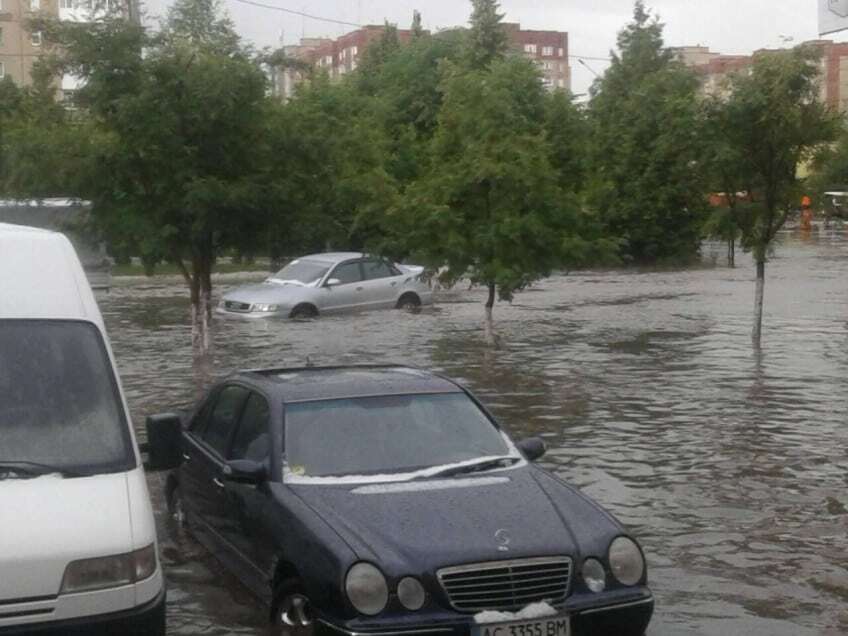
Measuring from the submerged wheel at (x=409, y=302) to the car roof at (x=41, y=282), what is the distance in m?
23.6

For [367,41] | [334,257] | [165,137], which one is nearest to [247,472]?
[165,137]

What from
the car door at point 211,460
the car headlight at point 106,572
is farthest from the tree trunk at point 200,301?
the car headlight at point 106,572

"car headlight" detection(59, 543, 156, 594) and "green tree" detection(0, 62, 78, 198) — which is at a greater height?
"green tree" detection(0, 62, 78, 198)

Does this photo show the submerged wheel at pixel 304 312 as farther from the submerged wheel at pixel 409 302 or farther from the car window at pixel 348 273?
the submerged wheel at pixel 409 302

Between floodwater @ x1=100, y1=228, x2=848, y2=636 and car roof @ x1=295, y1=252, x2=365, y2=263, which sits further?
car roof @ x1=295, y1=252, x2=365, y2=263

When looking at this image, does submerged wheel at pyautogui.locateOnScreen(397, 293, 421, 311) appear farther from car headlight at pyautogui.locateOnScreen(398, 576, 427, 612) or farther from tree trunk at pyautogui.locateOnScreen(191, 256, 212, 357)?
car headlight at pyautogui.locateOnScreen(398, 576, 427, 612)

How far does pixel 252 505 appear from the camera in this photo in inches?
322

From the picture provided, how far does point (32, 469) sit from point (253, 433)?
99.8 inches

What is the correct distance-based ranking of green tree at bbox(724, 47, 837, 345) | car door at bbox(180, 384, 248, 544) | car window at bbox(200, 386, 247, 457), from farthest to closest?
green tree at bbox(724, 47, 837, 345)
car window at bbox(200, 386, 247, 457)
car door at bbox(180, 384, 248, 544)

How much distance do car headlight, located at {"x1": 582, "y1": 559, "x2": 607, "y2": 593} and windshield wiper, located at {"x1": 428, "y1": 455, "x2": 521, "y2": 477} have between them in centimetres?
119

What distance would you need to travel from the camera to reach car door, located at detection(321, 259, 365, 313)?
29.3 metres

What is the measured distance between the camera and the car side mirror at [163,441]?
24.2 ft

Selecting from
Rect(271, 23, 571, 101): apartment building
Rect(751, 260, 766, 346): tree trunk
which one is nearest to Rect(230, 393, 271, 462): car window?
Rect(751, 260, 766, 346): tree trunk

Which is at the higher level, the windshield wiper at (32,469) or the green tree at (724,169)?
the green tree at (724,169)
